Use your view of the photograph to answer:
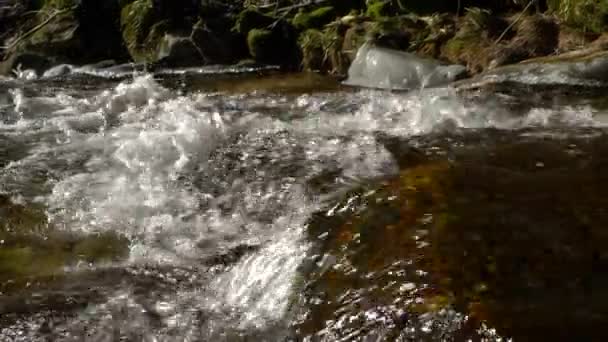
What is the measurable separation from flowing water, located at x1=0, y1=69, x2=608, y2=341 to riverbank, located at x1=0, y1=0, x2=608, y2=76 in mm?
1478

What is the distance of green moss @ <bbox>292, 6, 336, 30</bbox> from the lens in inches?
392

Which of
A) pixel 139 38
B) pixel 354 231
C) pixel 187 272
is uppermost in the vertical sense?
pixel 139 38

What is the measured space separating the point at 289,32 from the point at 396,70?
9.18ft

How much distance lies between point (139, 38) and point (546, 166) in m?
8.58

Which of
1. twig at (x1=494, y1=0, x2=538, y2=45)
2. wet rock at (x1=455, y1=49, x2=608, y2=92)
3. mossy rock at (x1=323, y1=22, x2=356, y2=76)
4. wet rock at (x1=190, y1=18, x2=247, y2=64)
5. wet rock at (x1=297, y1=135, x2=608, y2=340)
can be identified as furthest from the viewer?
wet rock at (x1=190, y1=18, x2=247, y2=64)

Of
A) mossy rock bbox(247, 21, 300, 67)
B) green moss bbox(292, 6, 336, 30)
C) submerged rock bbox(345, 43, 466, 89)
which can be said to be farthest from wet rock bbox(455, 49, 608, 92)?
mossy rock bbox(247, 21, 300, 67)

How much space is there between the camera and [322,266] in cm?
340

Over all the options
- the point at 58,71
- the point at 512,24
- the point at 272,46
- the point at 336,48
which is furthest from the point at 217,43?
the point at 512,24

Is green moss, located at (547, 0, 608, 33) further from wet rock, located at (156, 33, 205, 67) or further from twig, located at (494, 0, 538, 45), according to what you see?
wet rock, located at (156, 33, 205, 67)

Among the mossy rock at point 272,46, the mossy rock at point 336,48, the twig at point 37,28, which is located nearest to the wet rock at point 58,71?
the twig at point 37,28

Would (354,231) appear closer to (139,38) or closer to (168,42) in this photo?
(168,42)

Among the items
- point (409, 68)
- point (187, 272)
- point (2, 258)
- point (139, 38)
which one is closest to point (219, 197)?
point (187, 272)

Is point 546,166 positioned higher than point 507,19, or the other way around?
point 507,19

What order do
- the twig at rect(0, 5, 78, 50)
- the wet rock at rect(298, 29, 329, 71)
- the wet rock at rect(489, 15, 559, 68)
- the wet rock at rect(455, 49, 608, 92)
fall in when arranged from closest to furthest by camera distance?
the wet rock at rect(455, 49, 608, 92)
the wet rock at rect(489, 15, 559, 68)
the wet rock at rect(298, 29, 329, 71)
the twig at rect(0, 5, 78, 50)
